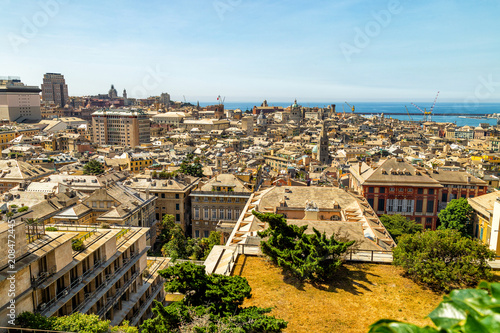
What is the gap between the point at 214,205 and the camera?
48656 mm

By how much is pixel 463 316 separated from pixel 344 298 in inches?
553

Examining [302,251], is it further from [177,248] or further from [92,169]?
[92,169]

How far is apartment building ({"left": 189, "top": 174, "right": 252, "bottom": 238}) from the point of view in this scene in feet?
158

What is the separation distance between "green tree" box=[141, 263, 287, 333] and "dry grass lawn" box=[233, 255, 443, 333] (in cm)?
235

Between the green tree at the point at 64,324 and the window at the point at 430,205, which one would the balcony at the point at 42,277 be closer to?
the green tree at the point at 64,324

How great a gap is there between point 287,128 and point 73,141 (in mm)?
98226

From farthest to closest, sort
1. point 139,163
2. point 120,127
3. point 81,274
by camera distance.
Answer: point 120,127 < point 139,163 < point 81,274

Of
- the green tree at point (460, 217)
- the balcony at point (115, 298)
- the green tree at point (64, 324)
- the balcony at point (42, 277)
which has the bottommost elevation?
the green tree at point (460, 217)

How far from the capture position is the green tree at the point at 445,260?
603 inches

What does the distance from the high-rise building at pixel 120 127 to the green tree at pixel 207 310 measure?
418 feet

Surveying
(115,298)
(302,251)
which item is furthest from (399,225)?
(115,298)

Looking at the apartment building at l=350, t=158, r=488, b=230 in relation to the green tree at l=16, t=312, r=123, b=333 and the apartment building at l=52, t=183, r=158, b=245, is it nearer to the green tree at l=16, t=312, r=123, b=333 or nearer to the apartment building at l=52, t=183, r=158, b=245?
the apartment building at l=52, t=183, r=158, b=245

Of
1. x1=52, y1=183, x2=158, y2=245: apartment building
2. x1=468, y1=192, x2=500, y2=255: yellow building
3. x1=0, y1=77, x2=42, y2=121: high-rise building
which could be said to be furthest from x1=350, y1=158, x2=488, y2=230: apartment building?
x1=0, y1=77, x2=42, y2=121: high-rise building

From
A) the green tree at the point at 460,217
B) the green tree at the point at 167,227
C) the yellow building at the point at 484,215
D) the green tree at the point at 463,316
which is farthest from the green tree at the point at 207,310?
the green tree at the point at 460,217
